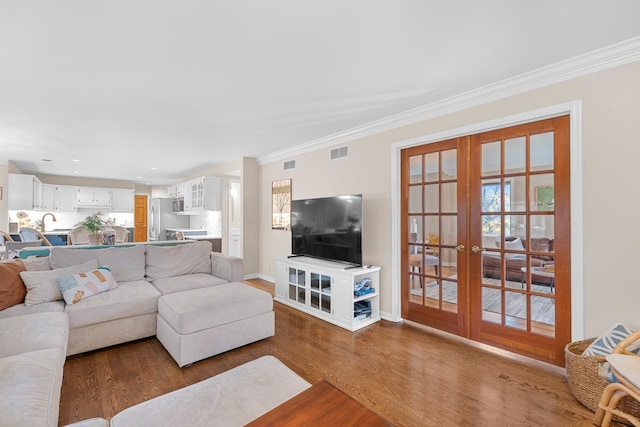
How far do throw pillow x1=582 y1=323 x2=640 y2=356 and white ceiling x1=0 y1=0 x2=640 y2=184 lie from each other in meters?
1.94

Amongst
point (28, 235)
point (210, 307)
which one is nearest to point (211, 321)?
point (210, 307)

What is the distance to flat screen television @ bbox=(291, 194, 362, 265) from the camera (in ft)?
→ 11.2

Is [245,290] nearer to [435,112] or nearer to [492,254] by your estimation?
[492,254]

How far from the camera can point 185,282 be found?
325cm

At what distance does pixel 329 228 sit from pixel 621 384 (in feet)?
9.10

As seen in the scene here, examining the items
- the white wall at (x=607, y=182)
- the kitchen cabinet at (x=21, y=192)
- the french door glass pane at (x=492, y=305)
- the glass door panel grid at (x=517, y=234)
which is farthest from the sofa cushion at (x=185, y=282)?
the kitchen cabinet at (x=21, y=192)

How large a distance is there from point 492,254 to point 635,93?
60.3 inches

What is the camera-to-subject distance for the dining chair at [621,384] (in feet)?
4.71

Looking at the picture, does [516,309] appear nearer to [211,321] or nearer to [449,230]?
→ [449,230]

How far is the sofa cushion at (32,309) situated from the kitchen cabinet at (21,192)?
16.9ft

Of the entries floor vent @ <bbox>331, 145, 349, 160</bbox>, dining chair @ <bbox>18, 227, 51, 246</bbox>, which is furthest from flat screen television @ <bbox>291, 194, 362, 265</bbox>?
dining chair @ <bbox>18, 227, 51, 246</bbox>

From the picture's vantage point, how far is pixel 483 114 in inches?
104

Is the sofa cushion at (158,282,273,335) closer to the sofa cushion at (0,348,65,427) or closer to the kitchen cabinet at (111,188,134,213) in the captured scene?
the sofa cushion at (0,348,65,427)

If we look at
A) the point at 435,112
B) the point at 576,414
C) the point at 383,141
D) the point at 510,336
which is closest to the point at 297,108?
the point at 383,141
